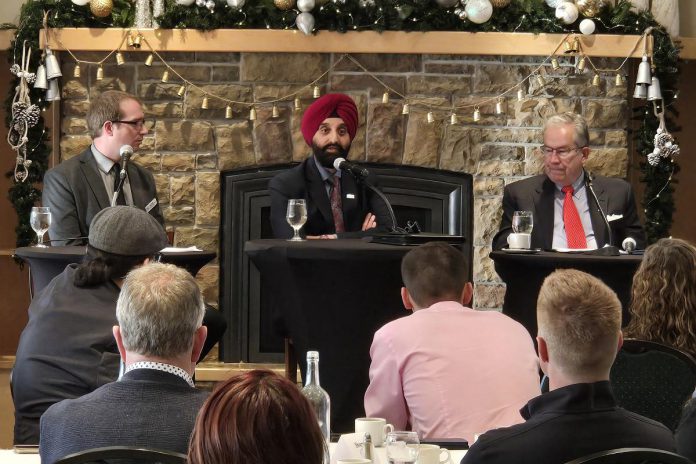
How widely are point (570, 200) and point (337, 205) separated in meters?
1.10

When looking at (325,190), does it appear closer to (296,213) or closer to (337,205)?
(337,205)

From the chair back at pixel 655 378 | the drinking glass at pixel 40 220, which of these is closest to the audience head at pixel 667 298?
the chair back at pixel 655 378

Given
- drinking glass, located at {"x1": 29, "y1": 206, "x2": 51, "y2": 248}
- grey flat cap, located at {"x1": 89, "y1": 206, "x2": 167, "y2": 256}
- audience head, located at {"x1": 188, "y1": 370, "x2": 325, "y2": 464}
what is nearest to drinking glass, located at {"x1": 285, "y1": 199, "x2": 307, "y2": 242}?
drinking glass, located at {"x1": 29, "y1": 206, "x2": 51, "y2": 248}

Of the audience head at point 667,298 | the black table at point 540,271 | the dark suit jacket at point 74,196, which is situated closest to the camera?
the audience head at point 667,298

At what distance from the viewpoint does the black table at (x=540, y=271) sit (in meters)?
4.15

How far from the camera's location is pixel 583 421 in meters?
1.95

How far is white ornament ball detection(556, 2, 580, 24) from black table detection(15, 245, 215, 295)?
260cm

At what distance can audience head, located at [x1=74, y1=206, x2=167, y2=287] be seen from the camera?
3143mm

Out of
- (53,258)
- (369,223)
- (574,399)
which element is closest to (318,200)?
(369,223)

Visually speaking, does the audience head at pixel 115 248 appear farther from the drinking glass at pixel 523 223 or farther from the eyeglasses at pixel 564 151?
the eyeglasses at pixel 564 151

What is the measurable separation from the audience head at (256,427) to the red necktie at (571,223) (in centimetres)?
377

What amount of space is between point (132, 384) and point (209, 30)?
13.2ft

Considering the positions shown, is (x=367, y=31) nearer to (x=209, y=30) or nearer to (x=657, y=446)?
(x=209, y=30)

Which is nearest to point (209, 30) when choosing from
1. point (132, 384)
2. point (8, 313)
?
point (8, 313)
